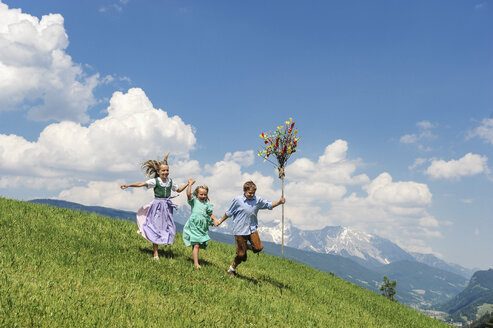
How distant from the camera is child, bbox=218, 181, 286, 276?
10367 millimetres

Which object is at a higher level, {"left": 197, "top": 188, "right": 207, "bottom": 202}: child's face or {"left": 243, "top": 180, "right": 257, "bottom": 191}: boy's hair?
{"left": 243, "top": 180, "right": 257, "bottom": 191}: boy's hair

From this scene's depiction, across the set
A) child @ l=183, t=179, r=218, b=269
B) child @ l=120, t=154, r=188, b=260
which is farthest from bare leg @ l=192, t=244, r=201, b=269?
child @ l=120, t=154, r=188, b=260

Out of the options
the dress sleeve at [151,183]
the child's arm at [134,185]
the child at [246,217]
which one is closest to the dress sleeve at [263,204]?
the child at [246,217]

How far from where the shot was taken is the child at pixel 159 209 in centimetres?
1067

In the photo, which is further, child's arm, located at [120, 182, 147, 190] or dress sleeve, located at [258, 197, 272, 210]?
dress sleeve, located at [258, 197, 272, 210]

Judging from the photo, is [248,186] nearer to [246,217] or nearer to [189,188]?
[246,217]

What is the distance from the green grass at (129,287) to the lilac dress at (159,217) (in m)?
0.64

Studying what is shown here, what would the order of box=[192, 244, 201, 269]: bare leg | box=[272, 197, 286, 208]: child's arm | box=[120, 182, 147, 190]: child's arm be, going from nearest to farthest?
box=[120, 182, 147, 190]: child's arm < box=[192, 244, 201, 269]: bare leg < box=[272, 197, 286, 208]: child's arm

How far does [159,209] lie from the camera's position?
35.6 feet

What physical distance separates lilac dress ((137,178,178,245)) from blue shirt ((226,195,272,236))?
1983mm

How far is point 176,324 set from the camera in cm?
563

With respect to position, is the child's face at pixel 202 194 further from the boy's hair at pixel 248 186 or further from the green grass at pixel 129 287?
the green grass at pixel 129 287

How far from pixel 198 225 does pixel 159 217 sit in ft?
4.22

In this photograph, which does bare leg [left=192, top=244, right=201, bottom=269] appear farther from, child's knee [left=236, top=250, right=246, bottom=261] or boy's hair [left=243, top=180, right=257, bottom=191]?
boy's hair [left=243, top=180, right=257, bottom=191]
